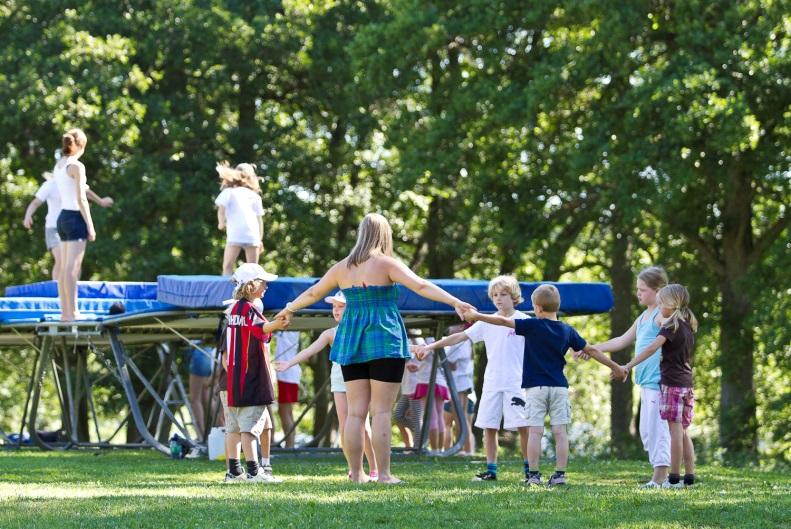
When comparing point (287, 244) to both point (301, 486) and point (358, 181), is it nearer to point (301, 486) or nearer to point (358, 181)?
point (358, 181)

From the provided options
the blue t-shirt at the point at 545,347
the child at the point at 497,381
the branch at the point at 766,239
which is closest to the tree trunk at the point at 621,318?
the branch at the point at 766,239

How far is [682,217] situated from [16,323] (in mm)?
13745

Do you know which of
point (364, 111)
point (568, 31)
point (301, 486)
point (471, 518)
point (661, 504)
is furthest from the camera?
point (364, 111)

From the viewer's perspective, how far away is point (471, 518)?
755 cm

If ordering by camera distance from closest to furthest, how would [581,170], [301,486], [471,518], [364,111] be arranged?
[471,518] < [301,486] < [581,170] < [364,111]

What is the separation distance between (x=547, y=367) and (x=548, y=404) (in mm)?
296

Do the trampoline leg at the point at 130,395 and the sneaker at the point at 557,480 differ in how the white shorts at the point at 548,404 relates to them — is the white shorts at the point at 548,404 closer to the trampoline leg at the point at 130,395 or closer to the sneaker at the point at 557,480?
the sneaker at the point at 557,480

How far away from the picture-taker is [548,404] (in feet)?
34.4

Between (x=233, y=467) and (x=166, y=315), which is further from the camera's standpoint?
(x=166, y=315)

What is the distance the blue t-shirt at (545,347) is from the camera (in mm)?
10344

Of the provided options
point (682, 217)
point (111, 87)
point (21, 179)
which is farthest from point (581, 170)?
point (21, 179)

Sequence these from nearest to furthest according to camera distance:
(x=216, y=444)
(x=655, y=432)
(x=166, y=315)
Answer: (x=655, y=432), (x=216, y=444), (x=166, y=315)

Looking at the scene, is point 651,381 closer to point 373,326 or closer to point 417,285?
point 417,285

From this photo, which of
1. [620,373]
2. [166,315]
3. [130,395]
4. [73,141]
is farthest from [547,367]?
[73,141]
